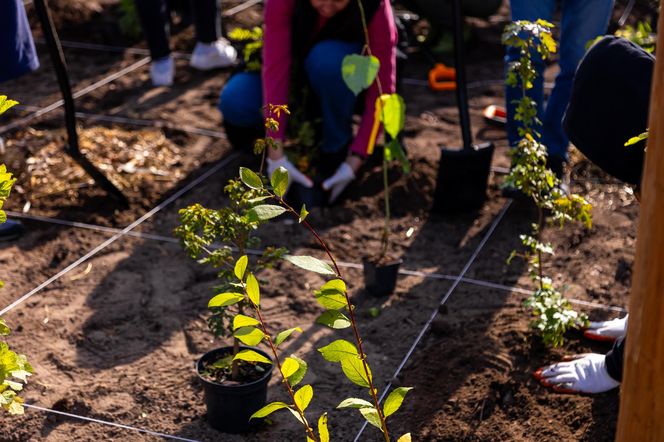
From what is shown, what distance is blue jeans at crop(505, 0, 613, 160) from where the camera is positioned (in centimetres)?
347

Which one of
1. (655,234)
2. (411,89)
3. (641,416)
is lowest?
(411,89)

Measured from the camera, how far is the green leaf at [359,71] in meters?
2.96

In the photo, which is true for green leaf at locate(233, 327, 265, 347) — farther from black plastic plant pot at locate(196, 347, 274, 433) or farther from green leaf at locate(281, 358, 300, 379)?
black plastic plant pot at locate(196, 347, 274, 433)

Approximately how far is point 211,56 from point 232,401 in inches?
120

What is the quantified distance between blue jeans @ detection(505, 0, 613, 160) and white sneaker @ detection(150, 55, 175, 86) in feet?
6.85

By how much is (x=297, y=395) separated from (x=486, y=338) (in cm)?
127

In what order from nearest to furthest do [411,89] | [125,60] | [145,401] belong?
1. [145,401]
2. [411,89]
3. [125,60]

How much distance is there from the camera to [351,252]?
3.51m

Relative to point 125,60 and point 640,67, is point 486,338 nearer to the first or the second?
point 640,67

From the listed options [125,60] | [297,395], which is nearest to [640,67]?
[297,395]

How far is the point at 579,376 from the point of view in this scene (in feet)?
8.70

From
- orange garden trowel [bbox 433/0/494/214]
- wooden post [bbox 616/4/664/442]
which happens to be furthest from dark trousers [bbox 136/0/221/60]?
wooden post [bbox 616/4/664/442]

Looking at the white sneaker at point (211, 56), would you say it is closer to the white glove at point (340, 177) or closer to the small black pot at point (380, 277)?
the white glove at point (340, 177)

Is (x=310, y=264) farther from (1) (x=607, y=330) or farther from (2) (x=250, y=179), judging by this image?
(1) (x=607, y=330)
